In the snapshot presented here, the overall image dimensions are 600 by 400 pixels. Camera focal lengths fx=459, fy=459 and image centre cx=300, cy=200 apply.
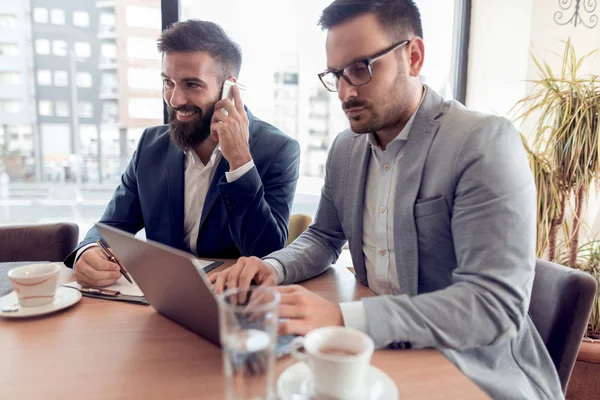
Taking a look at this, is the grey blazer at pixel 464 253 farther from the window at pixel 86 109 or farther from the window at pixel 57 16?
the window at pixel 57 16

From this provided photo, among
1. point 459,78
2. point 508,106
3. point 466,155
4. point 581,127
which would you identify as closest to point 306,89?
point 459,78

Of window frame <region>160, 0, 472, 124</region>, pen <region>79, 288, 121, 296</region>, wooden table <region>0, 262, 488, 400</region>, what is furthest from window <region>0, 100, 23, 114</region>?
window frame <region>160, 0, 472, 124</region>

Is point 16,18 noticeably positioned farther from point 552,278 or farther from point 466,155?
point 552,278

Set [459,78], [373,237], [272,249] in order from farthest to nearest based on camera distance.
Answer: [459,78] → [272,249] → [373,237]

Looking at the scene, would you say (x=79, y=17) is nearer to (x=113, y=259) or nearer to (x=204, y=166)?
(x=204, y=166)

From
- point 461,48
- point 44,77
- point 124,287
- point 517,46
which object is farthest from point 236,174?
point 461,48

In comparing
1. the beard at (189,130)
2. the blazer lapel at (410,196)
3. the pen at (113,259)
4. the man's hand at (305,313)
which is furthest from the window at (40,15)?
the man's hand at (305,313)

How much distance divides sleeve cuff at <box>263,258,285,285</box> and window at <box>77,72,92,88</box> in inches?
76.6

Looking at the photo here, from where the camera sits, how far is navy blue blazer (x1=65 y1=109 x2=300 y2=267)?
1.58 meters

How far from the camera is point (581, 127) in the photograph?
210cm

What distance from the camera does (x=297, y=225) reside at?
191 centimetres

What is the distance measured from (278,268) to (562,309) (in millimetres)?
687

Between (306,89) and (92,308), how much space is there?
2143 mm

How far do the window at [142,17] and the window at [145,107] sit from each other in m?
0.40
